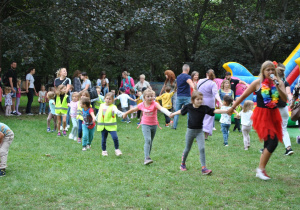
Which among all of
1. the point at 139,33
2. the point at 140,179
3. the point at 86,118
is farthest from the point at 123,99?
the point at 139,33

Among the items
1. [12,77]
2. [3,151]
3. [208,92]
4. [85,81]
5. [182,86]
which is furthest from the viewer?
[12,77]

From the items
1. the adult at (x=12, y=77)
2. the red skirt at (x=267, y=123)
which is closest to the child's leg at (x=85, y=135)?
the red skirt at (x=267, y=123)

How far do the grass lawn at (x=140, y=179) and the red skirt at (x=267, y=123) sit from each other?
31.3 inches

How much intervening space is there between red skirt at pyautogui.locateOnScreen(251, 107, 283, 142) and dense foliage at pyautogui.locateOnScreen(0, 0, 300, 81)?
1001 centimetres

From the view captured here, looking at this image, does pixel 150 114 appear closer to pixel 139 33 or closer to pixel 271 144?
pixel 271 144

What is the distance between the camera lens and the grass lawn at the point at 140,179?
5000 millimetres

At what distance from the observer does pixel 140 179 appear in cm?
618

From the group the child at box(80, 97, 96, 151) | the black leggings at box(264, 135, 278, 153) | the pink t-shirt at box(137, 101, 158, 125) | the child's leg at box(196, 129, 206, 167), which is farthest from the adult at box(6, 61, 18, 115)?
the black leggings at box(264, 135, 278, 153)

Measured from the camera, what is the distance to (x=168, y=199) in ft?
16.9

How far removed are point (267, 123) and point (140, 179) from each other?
90.3 inches

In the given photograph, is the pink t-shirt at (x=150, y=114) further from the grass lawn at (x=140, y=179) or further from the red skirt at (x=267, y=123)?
the red skirt at (x=267, y=123)

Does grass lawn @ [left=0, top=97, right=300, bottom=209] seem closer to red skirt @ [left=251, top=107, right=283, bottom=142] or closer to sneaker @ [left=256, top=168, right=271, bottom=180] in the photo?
sneaker @ [left=256, top=168, right=271, bottom=180]

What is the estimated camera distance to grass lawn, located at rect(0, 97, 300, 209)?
5000 millimetres

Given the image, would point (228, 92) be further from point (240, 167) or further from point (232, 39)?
point (232, 39)
